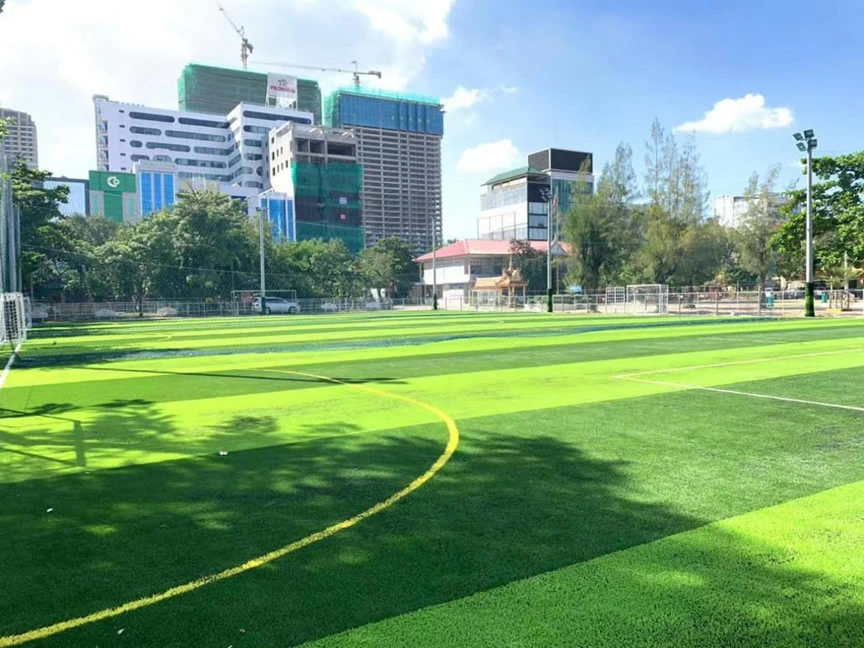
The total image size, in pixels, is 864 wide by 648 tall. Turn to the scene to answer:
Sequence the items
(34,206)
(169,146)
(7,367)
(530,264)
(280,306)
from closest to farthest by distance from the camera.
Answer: (7,367)
(34,206)
(280,306)
(530,264)
(169,146)

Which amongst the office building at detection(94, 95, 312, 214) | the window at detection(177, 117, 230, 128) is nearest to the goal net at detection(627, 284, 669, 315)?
the office building at detection(94, 95, 312, 214)

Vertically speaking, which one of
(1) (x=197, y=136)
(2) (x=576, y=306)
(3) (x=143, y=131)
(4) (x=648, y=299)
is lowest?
(2) (x=576, y=306)

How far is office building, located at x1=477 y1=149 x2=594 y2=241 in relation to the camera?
12888 centimetres

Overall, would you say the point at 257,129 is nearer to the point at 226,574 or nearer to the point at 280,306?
the point at 280,306

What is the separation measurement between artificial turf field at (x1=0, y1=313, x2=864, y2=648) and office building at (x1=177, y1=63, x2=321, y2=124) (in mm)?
166432

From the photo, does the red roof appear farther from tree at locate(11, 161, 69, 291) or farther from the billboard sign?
the billboard sign

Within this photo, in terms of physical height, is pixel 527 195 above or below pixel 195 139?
below

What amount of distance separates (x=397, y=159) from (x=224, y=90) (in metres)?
46.5

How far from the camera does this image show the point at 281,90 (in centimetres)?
15675

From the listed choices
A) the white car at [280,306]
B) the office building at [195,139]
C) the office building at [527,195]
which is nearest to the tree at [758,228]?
the white car at [280,306]

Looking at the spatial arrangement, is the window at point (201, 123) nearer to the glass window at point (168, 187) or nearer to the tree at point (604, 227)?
the glass window at point (168, 187)

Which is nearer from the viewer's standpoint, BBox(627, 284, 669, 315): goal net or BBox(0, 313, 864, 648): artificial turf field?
BBox(0, 313, 864, 648): artificial turf field

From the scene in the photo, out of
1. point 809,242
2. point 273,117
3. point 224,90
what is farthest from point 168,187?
point 809,242

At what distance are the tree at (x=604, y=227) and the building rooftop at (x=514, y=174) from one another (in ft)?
232
